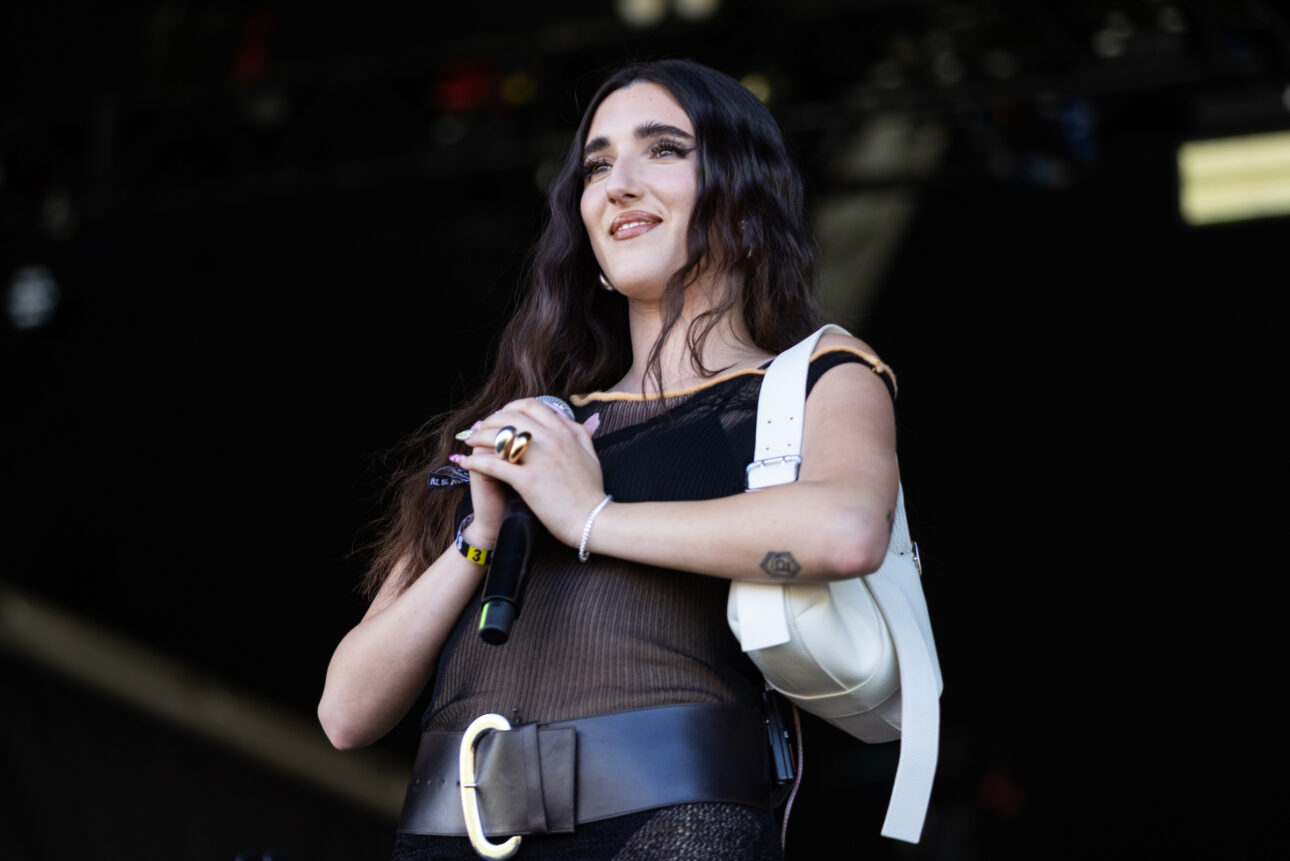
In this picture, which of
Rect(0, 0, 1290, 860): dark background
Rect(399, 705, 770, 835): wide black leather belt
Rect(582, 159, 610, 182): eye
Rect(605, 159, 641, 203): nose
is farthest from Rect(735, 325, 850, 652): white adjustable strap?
Answer: Rect(0, 0, 1290, 860): dark background

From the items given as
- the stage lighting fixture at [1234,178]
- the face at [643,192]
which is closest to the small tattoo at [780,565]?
the face at [643,192]

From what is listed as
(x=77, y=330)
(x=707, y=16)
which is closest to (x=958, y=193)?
(x=707, y=16)

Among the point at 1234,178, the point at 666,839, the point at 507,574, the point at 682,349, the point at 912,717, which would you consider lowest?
the point at 666,839

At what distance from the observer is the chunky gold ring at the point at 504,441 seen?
1.34 m

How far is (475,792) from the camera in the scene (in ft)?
4.26

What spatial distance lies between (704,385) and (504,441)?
0.31 m

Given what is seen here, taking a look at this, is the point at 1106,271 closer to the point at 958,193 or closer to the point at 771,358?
the point at 958,193

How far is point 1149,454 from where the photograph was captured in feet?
20.5

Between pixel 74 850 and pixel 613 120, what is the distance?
16.9ft

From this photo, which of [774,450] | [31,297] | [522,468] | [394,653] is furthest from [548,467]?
[31,297]

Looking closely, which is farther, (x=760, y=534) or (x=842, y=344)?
(x=842, y=344)

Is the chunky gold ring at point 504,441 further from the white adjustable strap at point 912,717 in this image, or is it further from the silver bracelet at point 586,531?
the white adjustable strap at point 912,717

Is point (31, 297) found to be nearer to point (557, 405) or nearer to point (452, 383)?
point (452, 383)

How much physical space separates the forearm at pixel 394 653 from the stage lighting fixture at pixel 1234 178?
474 centimetres
